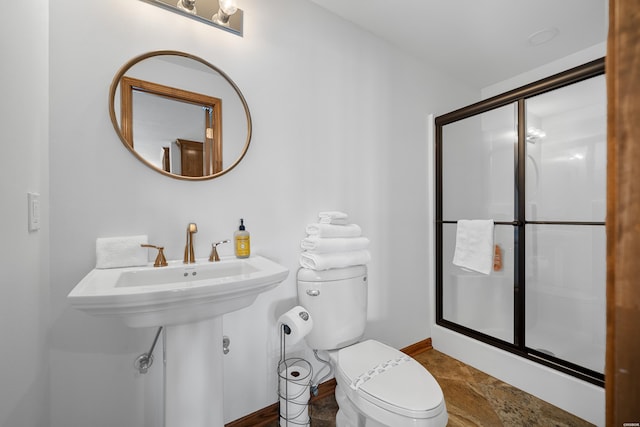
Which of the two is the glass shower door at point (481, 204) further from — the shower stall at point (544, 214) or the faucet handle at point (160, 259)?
the faucet handle at point (160, 259)

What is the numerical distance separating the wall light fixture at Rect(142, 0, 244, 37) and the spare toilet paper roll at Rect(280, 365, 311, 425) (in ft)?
5.51

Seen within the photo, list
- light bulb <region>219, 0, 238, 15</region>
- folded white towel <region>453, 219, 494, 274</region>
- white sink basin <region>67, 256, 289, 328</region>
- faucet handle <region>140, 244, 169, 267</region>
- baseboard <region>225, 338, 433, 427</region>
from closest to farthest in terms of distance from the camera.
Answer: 1. white sink basin <region>67, 256, 289, 328</region>
2. faucet handle <region>140, 244, 169, 267</region>
3. light bulb <region>219, 0, 238, 15</region>
4. baseboard <region>225, 338, 433, 427</region>
5. folded white towel <region>453, 219, 494, 274</region>

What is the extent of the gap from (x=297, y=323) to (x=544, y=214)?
163 cm

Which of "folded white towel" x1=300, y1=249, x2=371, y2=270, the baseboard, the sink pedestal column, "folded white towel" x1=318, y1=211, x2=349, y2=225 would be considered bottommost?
the baseboard

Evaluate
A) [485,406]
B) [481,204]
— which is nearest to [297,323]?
[485,406]

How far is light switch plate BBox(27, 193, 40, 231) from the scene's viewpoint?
2.79 feet

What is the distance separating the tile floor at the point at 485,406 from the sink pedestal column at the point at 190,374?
2.02ft

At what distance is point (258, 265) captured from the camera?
1.17 meters

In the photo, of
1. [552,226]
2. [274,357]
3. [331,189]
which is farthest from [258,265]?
[552,226]

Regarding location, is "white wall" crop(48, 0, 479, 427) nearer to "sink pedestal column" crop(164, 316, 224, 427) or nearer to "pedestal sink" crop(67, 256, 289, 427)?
"pedestal sink" crop(67, 256, 289, 427)

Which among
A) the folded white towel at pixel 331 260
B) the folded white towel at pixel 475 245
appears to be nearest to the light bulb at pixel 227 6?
the folded white towel at pixel 331 260

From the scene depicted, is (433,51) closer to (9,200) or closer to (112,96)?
(112,96)

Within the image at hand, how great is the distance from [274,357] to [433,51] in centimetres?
234

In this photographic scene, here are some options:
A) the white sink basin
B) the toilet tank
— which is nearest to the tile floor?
the toilet tank
